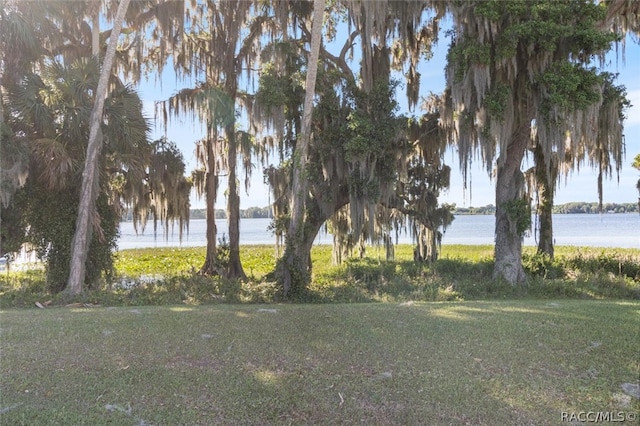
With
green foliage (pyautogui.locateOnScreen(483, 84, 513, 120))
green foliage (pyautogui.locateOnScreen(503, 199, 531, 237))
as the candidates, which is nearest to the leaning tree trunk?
green foliage (pyautogui.locateOnScreen(483, 84, 513, 120))

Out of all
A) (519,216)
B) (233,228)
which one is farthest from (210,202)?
(519,216)

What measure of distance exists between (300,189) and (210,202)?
17.9ft

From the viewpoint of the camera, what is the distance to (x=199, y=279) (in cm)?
1190

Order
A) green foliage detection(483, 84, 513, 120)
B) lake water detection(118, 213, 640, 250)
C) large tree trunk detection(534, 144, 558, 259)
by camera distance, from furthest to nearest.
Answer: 1. lake water detection(118, 213, 640, 250)
2. large tree trunk detection(534, 144, 558, 259)
3. green foliage detection(483, 84, 513, 120)

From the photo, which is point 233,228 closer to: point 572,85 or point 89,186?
point 89,186

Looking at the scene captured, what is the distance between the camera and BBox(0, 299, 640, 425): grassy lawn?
347 centimetres

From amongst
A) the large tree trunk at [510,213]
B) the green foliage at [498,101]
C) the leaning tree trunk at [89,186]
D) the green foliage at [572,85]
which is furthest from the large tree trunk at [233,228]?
the green foliage at [572,85]

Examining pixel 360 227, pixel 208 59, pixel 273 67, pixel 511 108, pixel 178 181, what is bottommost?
pixel 360 227

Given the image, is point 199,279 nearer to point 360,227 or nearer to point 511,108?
point 360,227

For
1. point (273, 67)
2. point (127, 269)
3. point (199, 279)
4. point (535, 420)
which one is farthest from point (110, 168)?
point (535, 420)

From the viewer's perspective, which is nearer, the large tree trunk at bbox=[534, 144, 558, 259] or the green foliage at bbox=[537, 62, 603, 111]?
the green foliage at bbox=[537, 62, 603, 111]

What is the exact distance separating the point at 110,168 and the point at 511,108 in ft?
34.3

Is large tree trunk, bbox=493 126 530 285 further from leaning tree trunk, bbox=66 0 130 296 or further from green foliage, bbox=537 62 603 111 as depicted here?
leaning tree trunk, bbox=66 0 130 296

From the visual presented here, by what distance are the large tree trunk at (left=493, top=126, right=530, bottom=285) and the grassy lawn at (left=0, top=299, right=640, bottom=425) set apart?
5.72 meters
